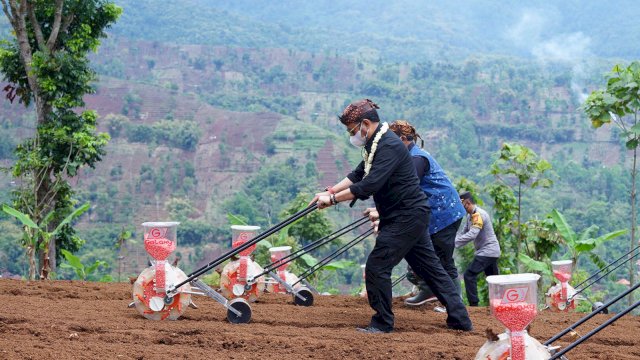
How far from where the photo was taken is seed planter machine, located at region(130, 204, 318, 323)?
24.8 feet

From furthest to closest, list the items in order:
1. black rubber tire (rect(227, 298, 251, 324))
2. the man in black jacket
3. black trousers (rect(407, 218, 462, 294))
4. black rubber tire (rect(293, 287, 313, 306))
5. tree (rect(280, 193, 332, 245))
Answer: tree (rect(280, 193, 332, 245)), black rubber tire (rect(293, 287, 313, 306)), black trousers (rect(407, 218, 462, 294)), black rubber tire (rect(227, 298, 251, 324)), the man in black jacket

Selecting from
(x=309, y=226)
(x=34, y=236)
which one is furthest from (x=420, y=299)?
(x=309, y=226)

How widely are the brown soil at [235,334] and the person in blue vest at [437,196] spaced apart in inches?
27.2

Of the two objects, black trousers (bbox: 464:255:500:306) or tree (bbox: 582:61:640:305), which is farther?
tree (bbox: 582:61:640:305)

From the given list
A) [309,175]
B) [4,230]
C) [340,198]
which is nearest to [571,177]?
[309,175]

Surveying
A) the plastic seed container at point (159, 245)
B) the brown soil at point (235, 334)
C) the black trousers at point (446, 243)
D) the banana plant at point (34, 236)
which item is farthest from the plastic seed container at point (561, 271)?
the banana plant at point (34, 236)

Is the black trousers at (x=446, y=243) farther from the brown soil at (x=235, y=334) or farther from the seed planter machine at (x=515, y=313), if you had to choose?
the seed planter machine at (x=515, y=313)

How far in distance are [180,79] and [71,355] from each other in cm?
→ 10914

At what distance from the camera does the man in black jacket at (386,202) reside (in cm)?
737

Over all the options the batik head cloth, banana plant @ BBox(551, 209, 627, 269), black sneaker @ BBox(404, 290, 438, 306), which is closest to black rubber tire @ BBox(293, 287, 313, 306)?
black sneaker @ BBox(404, 290, 438, 306)

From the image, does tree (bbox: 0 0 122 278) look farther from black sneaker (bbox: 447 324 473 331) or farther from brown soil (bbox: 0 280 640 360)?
black sneaker (bbox: 447 324 473 331)

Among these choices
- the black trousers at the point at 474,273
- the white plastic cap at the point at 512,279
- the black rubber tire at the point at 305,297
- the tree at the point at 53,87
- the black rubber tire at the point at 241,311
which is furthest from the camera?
the tree at the point at 53,87

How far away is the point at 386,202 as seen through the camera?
7.57 m

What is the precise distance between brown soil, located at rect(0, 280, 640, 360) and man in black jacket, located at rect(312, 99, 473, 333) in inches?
11.6
